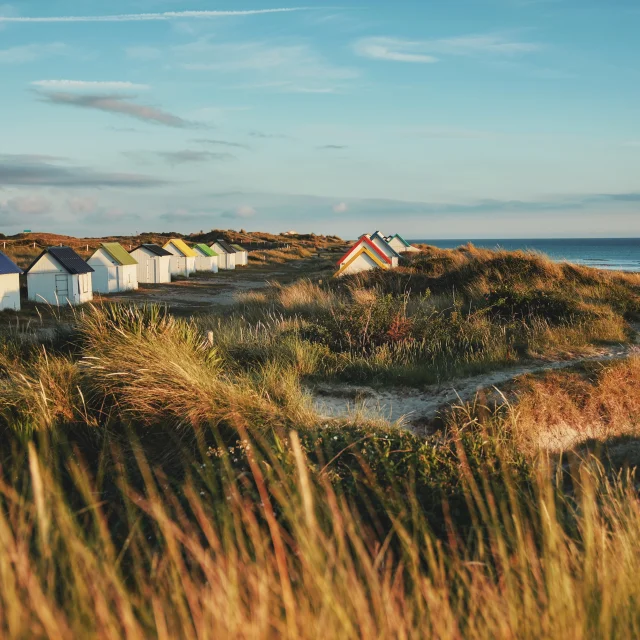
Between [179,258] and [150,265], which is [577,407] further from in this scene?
[179,258]

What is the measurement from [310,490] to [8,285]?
76.1ft

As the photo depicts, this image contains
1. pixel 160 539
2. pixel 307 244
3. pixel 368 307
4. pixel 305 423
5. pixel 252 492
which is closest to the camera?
pixel 160 539

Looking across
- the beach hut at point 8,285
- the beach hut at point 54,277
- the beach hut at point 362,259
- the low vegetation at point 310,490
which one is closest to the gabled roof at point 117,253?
the beach hut at point 54,277

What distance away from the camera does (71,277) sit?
2784 cm

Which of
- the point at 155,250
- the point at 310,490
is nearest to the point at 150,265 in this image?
the point at 155,250

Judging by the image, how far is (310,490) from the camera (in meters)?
4.68

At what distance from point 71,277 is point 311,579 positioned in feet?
89.3

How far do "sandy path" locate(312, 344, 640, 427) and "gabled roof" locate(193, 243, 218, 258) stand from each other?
139 feet

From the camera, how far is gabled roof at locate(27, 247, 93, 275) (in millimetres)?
27625

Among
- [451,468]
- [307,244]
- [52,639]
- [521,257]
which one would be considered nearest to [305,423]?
[451,468]

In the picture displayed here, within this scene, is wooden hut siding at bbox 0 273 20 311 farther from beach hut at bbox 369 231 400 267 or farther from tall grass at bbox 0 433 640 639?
tall grass at bbox 0 433 640 639

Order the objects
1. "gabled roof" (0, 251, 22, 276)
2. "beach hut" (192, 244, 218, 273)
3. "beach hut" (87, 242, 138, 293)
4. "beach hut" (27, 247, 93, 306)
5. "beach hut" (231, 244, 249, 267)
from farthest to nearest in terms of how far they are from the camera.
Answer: "beach hut" (231, 244, 249, 267), "beach hut" (192, 244, 218, 273), "beach hut" (87, 242, 138, 293), "beach hut" (27, 247, 93, 306), "gabled roof" (0, 251, 22, 276)

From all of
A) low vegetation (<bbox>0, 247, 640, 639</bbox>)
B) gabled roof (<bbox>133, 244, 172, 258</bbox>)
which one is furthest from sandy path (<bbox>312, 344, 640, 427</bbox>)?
gabled roof (<bbox>133, 244, 172, 258</bbox>)

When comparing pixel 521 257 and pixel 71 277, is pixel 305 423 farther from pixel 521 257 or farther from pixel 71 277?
pixel 71 277
